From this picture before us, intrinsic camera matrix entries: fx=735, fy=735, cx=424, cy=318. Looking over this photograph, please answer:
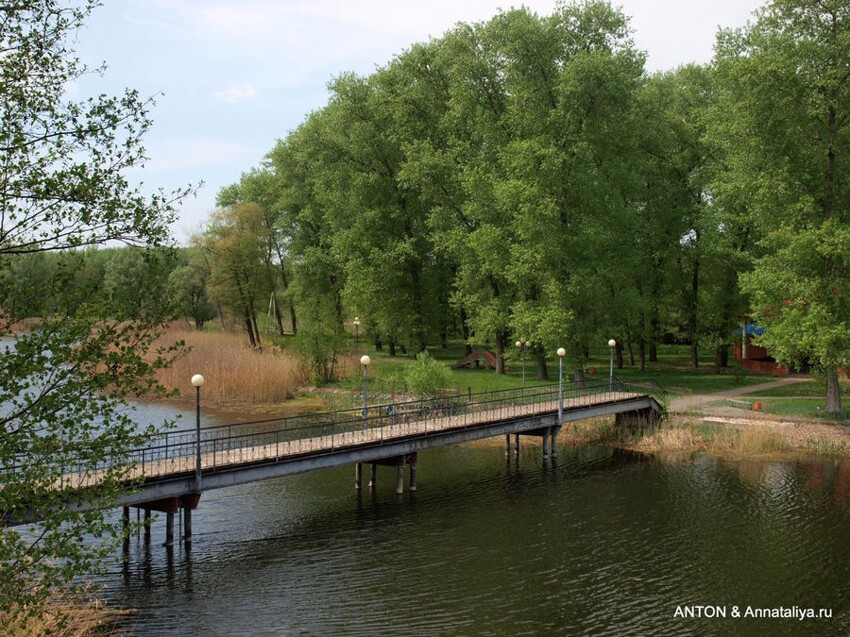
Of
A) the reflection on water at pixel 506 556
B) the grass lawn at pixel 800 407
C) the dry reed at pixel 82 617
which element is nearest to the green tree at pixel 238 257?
the reflection on water at pixel 506 556

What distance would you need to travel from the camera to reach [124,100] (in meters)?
9.84

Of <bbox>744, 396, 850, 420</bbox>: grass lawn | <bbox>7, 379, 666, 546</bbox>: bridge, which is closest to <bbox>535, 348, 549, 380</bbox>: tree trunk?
<bbox>7, 379, 666, 546</bbox>: bridge

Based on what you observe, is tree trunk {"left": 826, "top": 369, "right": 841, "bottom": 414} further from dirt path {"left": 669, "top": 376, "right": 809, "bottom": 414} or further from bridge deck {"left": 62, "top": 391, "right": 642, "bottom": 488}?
bridge deck {"left": 62, "top": 391, "right": 642, "bottom": 488}

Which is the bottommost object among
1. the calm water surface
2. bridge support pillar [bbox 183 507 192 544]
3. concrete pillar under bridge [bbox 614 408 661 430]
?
the calm water surface

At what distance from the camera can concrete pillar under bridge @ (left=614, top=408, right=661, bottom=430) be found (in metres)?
34.2

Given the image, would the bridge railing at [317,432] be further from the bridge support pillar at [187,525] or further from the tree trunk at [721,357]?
the tree trunk at [721,357]

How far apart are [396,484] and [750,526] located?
1190cm

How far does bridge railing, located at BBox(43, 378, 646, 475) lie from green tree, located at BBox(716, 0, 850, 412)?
841 centimetres

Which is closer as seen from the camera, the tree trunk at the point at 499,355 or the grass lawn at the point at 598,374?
the grass lawn at the point at 598,374

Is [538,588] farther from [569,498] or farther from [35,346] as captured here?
[35,346]

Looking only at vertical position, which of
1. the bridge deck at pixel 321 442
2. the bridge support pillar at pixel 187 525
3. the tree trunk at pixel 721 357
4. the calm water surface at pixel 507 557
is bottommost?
the calm water surface at pixel 507 557

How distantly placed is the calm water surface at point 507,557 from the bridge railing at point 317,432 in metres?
2.05

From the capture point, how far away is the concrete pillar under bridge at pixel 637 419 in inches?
1347

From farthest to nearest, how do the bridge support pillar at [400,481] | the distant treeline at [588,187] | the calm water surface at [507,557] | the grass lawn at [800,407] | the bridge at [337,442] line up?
the grass lawn at [800,407] → the distant treeline at [588,187] → the bridge support pillar at [400,481] → the bridge at [337,442] → the calm water surface at [507,557]
